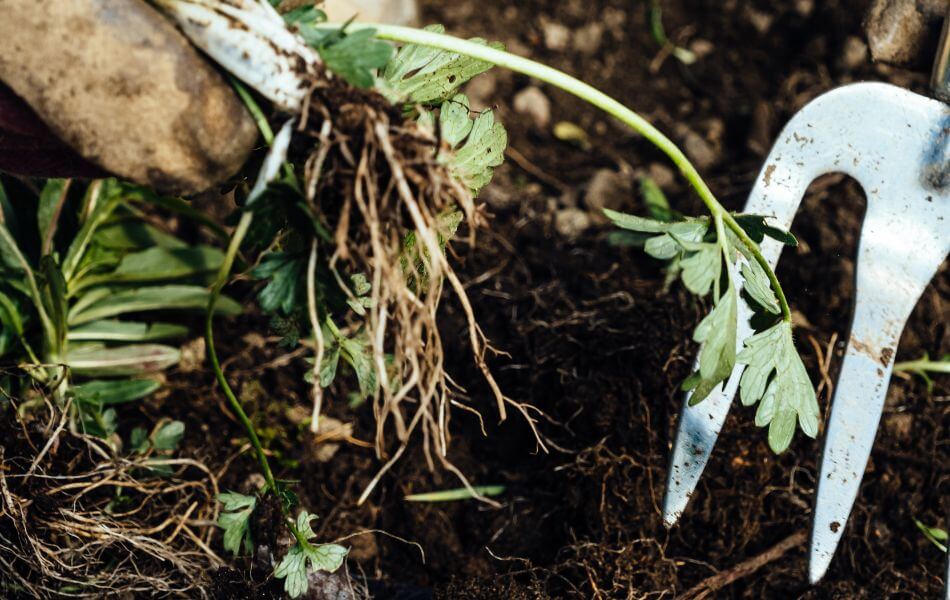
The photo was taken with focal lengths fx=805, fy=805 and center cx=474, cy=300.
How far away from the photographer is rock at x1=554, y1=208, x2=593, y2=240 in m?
2.42

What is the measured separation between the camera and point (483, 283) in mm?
2283

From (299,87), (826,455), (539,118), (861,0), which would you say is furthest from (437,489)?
(861,0)

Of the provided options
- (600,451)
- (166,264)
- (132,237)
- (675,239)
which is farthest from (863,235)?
(132,237)

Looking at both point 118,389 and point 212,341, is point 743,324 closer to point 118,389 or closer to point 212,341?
point 212,341

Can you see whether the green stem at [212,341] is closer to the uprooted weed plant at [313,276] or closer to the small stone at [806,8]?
the uprooted weed plant at [313,276]

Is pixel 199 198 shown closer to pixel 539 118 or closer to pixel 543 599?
pixel 539 118

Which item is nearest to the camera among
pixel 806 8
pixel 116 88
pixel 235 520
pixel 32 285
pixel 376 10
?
pixel 116 88

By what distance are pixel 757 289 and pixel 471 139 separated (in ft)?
2.00

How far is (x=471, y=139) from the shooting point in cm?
154

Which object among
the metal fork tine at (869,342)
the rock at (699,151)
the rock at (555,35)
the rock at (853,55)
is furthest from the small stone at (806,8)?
the metal fork tine at (869,342)

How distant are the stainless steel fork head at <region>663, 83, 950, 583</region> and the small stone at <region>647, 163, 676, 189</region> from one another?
2.70 ft

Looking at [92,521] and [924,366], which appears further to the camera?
[924,366]

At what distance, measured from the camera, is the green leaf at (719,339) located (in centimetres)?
142

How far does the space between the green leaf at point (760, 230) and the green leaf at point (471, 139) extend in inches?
18.8
